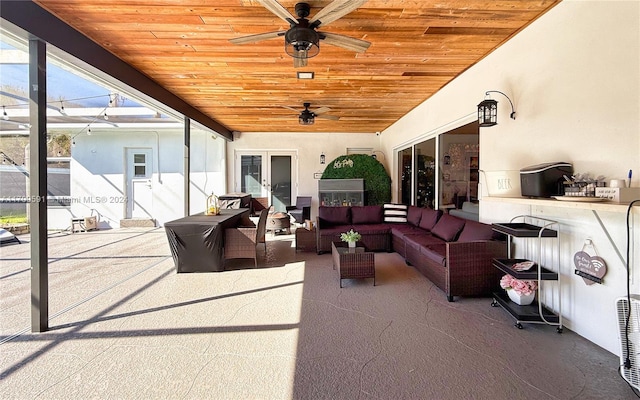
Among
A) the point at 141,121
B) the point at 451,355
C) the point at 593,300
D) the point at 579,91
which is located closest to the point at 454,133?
the point at 579,91

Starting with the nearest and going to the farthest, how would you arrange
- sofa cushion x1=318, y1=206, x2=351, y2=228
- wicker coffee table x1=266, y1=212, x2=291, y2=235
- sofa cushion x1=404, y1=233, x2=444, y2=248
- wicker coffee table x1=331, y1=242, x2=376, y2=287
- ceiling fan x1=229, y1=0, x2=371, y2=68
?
ceiling fan x1=229, y1=0, x2=371, y2=68 < wicker coffee table x1=331, y1=242, x2=376, y2=287 < sofa cushion x1=404, y1=233, x2=444, y2=248 < sofa cushion x1=318, y1=206, x2=351, y2=228 < wicker coffee table x1=266, y1=212, x2=291, y2=235

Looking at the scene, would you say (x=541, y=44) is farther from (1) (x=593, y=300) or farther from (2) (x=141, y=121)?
(2) (x=141, y=121)

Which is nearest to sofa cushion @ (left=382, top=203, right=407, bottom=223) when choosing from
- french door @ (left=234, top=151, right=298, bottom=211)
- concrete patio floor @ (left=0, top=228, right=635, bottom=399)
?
concrete patio floor @ (left=0, top=228, right=635, bottom=399)

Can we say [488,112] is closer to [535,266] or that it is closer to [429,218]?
[535,266]

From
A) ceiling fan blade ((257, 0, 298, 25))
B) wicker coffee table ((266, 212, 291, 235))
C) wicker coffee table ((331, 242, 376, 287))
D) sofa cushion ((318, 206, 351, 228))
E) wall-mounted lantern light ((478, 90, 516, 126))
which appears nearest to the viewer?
ceiling fan blade ((257, 0, 298, 25))

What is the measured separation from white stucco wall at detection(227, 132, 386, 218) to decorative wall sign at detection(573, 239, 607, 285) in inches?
234

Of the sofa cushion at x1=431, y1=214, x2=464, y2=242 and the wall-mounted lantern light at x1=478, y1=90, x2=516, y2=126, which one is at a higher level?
the wall-mounted lantern light at x1=478, y1=90, x2=516, y2=126

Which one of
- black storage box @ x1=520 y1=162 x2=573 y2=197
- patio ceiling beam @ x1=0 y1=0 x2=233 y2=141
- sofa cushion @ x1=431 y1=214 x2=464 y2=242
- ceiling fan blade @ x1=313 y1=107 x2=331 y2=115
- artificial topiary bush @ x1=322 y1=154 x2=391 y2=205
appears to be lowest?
sofa cushion @ x1=431 y1=214 x2=464 y2=242

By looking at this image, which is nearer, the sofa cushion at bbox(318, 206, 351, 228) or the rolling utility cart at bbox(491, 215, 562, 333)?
the rolling utility cart at bbox(491, 215, 562, 333)

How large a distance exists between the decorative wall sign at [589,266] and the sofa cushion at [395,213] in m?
3.11

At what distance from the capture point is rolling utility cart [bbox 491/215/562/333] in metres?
2.35

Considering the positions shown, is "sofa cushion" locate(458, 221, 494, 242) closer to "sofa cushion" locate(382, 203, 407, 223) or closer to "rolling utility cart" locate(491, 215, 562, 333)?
"rolling utility cart" locate(491, 215, 562, 333)

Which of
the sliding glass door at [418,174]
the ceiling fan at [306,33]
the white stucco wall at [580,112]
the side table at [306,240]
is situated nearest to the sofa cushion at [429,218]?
the sliding glass door at [418,174]

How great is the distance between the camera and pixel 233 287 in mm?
3324
